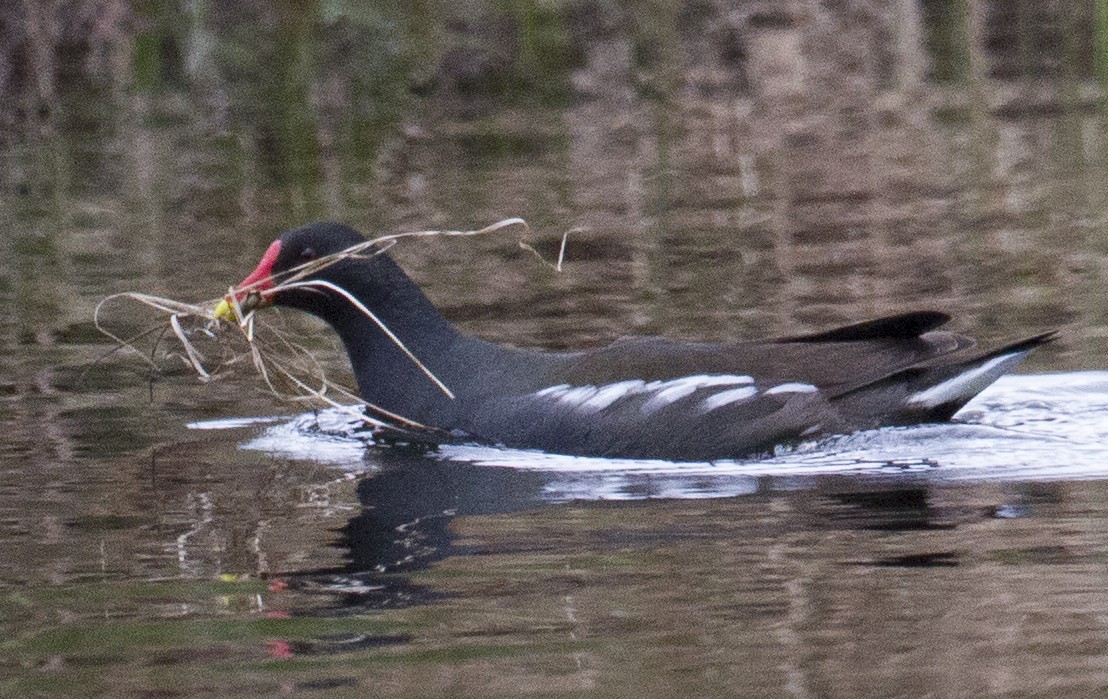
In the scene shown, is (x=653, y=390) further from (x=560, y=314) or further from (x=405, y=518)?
(x=560, y=314)

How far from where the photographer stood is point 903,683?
3.51m

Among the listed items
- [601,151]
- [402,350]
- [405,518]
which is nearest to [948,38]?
[601,151]

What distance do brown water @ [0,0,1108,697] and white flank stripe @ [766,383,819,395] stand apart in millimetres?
245

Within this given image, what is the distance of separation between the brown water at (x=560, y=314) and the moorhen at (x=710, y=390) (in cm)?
12

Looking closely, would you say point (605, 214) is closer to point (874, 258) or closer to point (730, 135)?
point (874, 258)

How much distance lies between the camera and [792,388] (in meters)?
6.04

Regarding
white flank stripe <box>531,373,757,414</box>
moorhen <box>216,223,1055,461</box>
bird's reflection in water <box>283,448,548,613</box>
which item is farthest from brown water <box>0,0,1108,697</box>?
white flank stripe <box>531,373,757,414</box>

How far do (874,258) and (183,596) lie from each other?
16.6ft

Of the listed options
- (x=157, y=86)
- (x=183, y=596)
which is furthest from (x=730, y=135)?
(x=183, y=596)

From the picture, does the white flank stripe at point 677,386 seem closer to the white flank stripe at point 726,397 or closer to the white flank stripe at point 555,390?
the white flank stripe at point 726,397

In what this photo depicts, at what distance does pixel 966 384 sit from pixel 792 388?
0.51 metres

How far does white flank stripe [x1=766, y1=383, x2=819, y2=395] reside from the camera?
6.03 m

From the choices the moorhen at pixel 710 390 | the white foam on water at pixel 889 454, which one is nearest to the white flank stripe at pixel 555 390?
Answer: the moorhen at pixel 710 390

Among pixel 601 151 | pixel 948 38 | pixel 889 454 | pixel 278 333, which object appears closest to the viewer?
pixel 889 454
